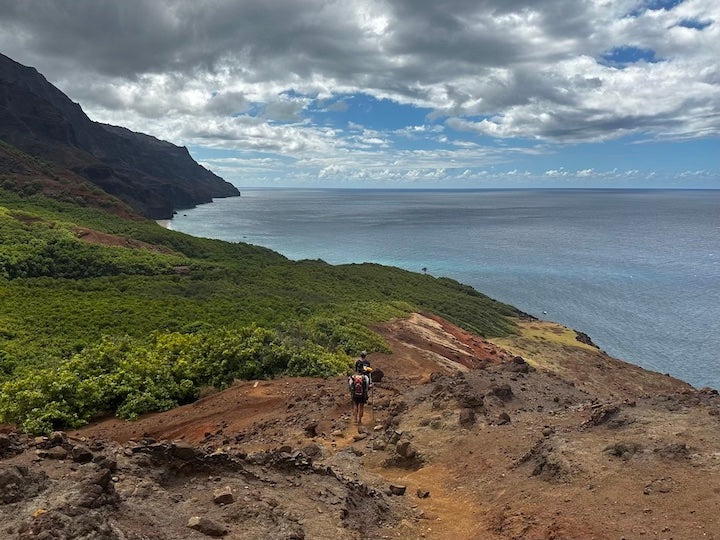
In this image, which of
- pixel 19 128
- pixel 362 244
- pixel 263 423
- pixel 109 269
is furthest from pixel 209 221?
pixel 263 423

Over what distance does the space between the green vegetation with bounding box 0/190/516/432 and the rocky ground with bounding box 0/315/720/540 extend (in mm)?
1691

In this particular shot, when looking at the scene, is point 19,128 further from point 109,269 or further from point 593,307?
point 593,307

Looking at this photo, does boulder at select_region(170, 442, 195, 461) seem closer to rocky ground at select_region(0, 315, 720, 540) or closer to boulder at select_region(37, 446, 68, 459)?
rocky ground at select_region(0, 315, 720, 540)

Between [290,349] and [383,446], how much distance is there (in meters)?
9.05

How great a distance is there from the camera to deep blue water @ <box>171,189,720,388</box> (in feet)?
168

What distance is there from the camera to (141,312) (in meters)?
26.5

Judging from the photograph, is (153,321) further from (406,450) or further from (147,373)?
(406,450)

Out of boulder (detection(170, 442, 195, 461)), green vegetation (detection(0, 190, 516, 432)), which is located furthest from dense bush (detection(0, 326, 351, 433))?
boulder (detection(170, 442, 195, 461))

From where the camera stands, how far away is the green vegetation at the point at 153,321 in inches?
649

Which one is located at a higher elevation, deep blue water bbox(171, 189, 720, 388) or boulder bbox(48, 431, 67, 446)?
boulder bbox(48, 431, 67, 446)

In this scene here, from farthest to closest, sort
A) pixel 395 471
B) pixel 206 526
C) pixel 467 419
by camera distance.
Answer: pixel 467 419 < pixel 395 471 < pixel 206 526

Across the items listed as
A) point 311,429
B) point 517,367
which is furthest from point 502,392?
point 311,429

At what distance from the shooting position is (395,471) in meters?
11.6

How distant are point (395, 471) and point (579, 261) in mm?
89136
